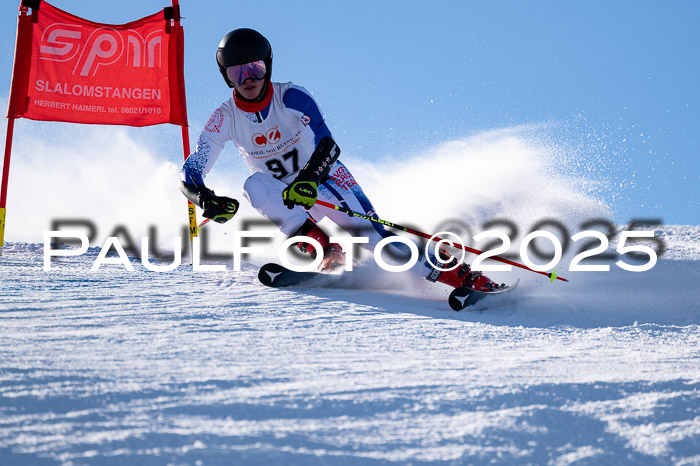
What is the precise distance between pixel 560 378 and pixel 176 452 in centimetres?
Result: 123

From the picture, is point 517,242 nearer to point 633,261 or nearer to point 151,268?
point 633,261

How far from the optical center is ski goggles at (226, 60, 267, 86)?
4223mm

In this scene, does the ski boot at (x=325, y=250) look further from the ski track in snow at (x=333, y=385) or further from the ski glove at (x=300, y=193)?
the ski track in snow at (x=333, y=385)

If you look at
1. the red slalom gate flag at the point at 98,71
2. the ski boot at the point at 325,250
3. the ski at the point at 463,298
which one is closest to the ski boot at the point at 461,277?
the ski at the point at 463,298

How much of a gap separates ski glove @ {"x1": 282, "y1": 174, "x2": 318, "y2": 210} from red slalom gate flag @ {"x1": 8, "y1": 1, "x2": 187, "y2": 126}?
286 centimetres

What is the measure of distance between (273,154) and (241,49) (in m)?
0.71

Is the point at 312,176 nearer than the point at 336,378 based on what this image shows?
No

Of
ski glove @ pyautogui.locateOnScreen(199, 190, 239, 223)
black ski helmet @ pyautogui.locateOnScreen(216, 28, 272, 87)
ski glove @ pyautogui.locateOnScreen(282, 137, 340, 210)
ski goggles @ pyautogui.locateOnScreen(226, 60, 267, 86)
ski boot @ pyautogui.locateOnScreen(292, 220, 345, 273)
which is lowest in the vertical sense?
ski boot @ pyautogui.locateOnScreen(292, 220, 345, 273)

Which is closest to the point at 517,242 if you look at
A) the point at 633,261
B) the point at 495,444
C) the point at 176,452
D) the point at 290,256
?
the point at 633,261

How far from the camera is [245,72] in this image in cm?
423

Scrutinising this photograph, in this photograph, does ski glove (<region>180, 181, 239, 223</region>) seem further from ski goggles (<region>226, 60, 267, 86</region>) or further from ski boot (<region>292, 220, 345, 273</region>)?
ski goggles (<region>226, 60, 267, 86</region>)

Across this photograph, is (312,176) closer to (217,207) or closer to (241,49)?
(217,207)

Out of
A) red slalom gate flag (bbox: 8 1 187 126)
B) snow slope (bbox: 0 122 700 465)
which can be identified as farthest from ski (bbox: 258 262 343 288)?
red slalom gate flag (bbox: 8 1 187 126)

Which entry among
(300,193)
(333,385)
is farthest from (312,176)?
(333,385)
